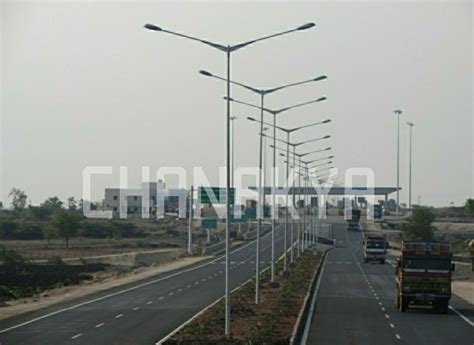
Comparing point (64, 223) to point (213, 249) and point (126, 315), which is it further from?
point (126, 315)

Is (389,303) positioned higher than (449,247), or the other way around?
(449,247)

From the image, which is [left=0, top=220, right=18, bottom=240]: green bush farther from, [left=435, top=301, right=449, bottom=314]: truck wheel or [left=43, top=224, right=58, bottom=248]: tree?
[left=435, top=301, right=449, bottom=314]: truck wheel

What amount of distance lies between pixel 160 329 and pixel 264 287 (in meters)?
19.0

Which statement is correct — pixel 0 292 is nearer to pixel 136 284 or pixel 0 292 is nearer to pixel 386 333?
→ pixel 136 284

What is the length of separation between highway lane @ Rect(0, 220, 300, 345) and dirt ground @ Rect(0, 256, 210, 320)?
1.30 metres

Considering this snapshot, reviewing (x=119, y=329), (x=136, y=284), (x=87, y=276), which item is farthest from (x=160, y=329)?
(x=87, y=276)

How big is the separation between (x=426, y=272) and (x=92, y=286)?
28.3 m

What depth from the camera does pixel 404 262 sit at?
39688 millimetres

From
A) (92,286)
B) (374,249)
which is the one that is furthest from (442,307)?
(374,249)

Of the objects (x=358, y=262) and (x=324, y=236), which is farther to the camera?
(x=324, y=236)

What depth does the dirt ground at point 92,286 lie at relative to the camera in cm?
4584

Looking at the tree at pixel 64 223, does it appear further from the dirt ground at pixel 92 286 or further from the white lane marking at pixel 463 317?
the white lane marking at pixel 463 317

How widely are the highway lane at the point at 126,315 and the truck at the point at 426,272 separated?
27.9ft

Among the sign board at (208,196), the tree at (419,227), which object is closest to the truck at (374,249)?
the tree at (419,227)
